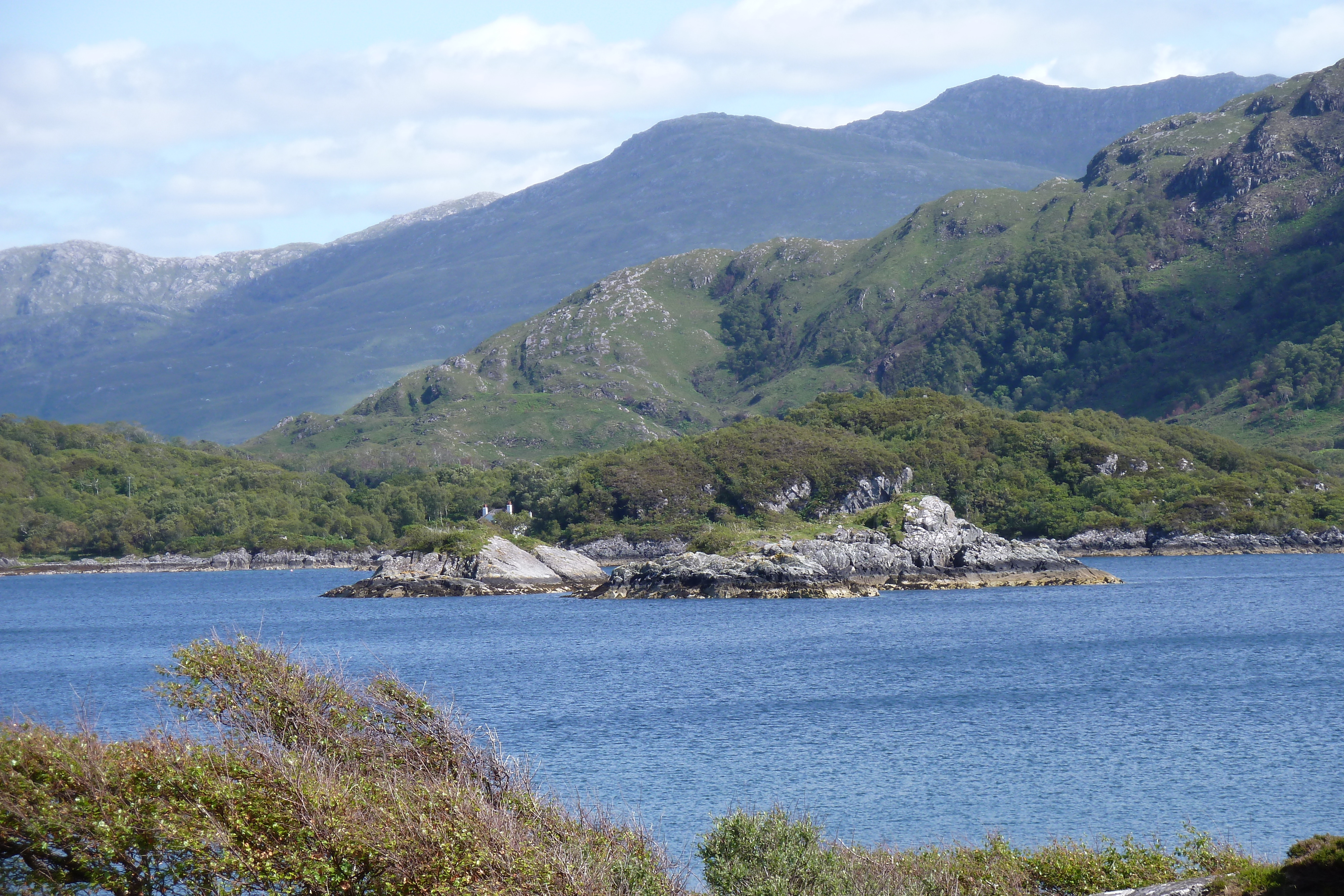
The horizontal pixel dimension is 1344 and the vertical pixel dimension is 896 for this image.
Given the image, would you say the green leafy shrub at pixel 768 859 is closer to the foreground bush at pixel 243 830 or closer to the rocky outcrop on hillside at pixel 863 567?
the foreground bush at pixel 243 830

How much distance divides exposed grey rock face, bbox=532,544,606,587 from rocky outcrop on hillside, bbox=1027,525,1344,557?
4843 centimetres

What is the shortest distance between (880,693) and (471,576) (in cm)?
6970

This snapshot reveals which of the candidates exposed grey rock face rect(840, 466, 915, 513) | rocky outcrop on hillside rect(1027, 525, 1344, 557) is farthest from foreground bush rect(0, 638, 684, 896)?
exposed grey rock face rect(840, 466, 915, 513)

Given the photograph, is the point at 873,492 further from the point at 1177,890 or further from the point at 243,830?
the point at 243,830

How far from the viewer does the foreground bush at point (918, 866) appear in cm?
1669

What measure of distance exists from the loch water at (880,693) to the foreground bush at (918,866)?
20.2 feet

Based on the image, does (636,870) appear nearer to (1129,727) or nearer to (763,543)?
(1129,727)

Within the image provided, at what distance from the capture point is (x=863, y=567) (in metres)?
98.1

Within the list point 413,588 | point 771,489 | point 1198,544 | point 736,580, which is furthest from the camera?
point 771,489

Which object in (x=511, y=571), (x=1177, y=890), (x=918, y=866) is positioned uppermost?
(x=1177, y=890)

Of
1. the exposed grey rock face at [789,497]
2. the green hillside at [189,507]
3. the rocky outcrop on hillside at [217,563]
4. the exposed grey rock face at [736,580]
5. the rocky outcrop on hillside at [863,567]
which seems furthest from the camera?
the green hillside at [189,507]

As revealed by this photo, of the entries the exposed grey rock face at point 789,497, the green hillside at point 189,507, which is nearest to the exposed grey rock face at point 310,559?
the green hillside at point 189,507

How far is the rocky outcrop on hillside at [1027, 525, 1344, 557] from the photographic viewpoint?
449 feet

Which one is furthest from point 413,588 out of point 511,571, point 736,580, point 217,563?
point 217,563
